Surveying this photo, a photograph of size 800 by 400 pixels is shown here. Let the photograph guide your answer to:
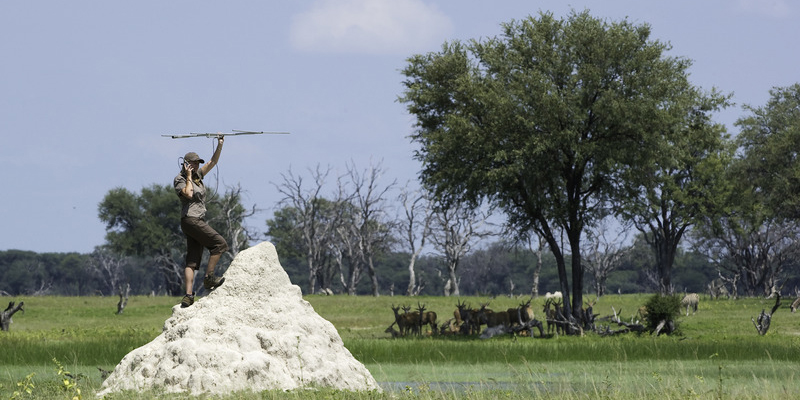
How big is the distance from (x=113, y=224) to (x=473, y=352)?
7736 centimetres

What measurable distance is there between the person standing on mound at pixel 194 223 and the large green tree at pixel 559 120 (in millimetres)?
23300

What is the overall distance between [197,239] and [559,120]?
83.6 feet

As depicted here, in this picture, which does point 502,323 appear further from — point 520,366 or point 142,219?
point 142,219

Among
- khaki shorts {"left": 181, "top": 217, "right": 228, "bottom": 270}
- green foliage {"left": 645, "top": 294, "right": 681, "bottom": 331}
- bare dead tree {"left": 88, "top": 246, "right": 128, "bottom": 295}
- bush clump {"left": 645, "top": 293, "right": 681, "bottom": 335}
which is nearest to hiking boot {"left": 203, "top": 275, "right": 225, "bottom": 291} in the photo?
khaki shorts {"left": 181, "top": 217, "right": 228, "bottom": 270}

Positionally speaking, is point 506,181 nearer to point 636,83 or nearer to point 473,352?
point 636,83

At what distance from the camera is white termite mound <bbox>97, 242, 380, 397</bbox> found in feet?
42.5

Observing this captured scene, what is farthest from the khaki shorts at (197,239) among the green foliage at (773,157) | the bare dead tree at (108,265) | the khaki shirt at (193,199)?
the bare dead tree at (108,265)

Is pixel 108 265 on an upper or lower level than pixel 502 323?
upper

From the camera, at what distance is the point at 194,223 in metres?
14.2

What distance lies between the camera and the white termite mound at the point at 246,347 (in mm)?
12945

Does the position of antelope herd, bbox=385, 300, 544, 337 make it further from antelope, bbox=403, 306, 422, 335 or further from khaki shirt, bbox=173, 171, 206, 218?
khaki shirt, bbox=173, 171, 206, 218

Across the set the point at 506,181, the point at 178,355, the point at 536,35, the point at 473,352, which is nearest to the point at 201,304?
the point at 178,355

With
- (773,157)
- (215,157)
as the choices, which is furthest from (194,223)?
(773,157)

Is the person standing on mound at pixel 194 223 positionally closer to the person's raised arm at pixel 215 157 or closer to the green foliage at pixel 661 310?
the person's raised arm at pixel 215 157
